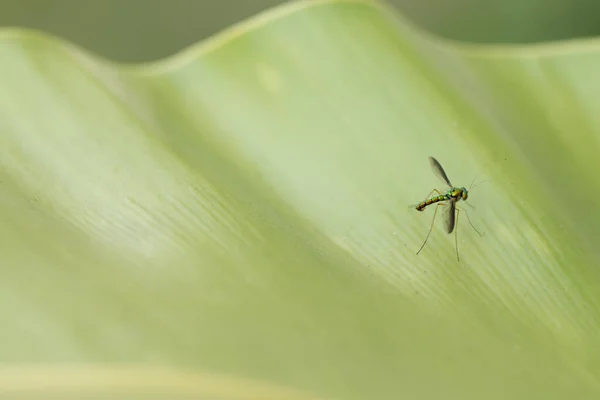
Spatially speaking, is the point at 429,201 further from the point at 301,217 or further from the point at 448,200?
the point at 301,217

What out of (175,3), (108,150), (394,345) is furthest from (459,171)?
(175,3)

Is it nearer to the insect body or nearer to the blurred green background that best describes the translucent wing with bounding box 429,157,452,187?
the insect body

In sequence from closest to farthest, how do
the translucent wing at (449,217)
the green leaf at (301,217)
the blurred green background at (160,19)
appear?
the green leaf at (301,217) → the translucent wing at (449,217) → the blurred green background at (160,19)

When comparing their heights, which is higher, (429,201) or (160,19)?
(160,19)

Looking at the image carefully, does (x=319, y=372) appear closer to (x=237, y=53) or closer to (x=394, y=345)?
(x=394, y=345)

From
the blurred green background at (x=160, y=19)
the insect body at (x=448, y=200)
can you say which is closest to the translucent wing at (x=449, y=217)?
the insect body at (x=448, y=200)

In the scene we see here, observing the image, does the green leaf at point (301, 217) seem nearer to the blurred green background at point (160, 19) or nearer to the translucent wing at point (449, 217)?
the translucent wing at point (449, 217)

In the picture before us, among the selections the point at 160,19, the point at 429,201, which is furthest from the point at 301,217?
the point at 160,19
